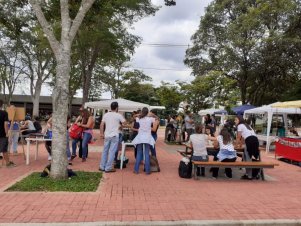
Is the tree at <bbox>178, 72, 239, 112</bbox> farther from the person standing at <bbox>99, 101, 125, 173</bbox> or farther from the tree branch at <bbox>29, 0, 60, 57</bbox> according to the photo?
the tree branch at <bbox>29, 0, 60, 57</bbox>

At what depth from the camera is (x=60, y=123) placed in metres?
7.87

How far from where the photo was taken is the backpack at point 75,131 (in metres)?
11.2

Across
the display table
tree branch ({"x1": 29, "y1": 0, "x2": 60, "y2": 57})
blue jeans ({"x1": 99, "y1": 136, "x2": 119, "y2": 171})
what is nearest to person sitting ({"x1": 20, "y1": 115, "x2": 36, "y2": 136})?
blue jeans ({"x1": 99, "y1": 136, "x2": 119, "y2": 171})

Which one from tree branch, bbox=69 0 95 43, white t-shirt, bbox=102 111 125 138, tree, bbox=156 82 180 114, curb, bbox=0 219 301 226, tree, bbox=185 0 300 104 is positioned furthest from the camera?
tree, bbox=156 82 180 114

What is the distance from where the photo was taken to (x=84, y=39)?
2370 cm

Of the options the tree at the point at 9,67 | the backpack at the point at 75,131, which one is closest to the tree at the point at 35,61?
the tree at the point at 9,67

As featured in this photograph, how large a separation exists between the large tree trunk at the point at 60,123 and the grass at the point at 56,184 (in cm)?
27

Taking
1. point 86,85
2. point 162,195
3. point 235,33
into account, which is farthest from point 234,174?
point 235,33

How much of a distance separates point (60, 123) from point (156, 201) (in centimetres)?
277

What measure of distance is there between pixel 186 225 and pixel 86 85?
946 inches

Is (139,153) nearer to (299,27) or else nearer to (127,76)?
(299,27)

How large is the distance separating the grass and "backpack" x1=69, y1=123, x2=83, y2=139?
9.60ft

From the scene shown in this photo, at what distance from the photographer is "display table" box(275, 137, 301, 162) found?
12.6m

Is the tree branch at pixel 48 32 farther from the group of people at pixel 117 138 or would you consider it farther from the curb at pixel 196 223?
the curb at pixel 196 223
